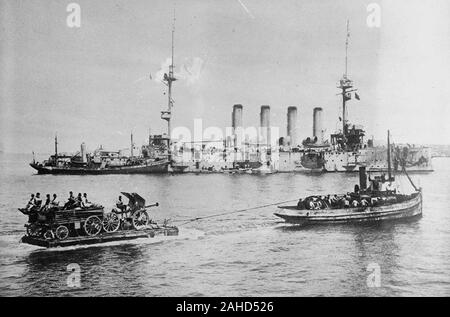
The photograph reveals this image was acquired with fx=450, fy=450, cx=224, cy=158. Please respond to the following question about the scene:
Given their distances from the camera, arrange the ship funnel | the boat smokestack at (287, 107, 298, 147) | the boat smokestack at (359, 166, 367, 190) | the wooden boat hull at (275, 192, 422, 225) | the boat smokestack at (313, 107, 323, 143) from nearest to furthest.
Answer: the wooden boat hull at (275, 192, 422, 225)
the boat smokestack at (359, 166, 367, 190)
the ship funnel
the boat smokestack at (287, 107, 298, 147)
the boat smokestack at (313, 107, 323, 143)

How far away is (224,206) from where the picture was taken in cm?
3325

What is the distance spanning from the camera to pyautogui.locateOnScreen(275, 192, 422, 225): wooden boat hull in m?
25.0

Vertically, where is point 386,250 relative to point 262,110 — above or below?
below

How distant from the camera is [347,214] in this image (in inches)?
1007

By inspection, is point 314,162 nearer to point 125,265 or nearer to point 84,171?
point 84,171

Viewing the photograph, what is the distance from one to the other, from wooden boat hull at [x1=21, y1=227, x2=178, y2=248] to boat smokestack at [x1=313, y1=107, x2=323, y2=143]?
58114 mm

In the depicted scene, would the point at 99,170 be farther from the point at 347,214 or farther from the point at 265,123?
the point at 347,214

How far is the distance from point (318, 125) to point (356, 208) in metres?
52.3

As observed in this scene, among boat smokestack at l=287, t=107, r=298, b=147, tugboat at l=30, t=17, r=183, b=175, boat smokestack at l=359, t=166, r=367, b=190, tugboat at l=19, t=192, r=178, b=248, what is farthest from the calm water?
boat smokestack at l=287, t=107, r=298, b=147

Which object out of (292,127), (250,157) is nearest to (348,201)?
(250,157)

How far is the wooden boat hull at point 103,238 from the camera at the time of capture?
58.7 ft

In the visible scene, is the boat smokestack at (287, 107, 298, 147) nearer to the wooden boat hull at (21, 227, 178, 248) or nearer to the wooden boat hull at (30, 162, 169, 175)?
the wooden boat hull at (30, 162, 169, 175)
